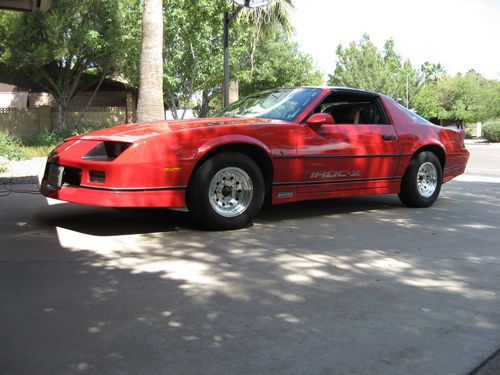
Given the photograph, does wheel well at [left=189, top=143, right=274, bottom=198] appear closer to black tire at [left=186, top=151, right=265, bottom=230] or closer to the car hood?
black tire at [left=186, top=151, right=265, bottom=230]

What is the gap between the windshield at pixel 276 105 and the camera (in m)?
6.29

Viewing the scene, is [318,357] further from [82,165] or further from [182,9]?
[182,9]

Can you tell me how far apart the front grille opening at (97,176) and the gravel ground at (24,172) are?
15.7 feet

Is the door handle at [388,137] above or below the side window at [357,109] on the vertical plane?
below

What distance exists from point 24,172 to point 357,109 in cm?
749

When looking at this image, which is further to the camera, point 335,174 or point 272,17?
point 272,17

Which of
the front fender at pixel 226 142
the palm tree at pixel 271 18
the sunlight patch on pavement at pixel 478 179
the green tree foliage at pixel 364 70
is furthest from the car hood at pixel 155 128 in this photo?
the green tree foliage at pixel 364 70

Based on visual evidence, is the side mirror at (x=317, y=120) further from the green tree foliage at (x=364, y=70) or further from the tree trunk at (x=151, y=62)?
the green tree foliage at (x=364, y=70)

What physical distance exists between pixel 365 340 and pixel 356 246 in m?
2.24

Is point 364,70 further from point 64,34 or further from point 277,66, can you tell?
point 64,34

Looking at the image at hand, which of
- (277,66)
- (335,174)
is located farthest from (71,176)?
(277,66)

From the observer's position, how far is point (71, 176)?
18.1 feet

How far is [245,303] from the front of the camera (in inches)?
141

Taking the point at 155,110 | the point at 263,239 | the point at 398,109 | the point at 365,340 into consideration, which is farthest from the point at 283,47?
the point at 365,340
